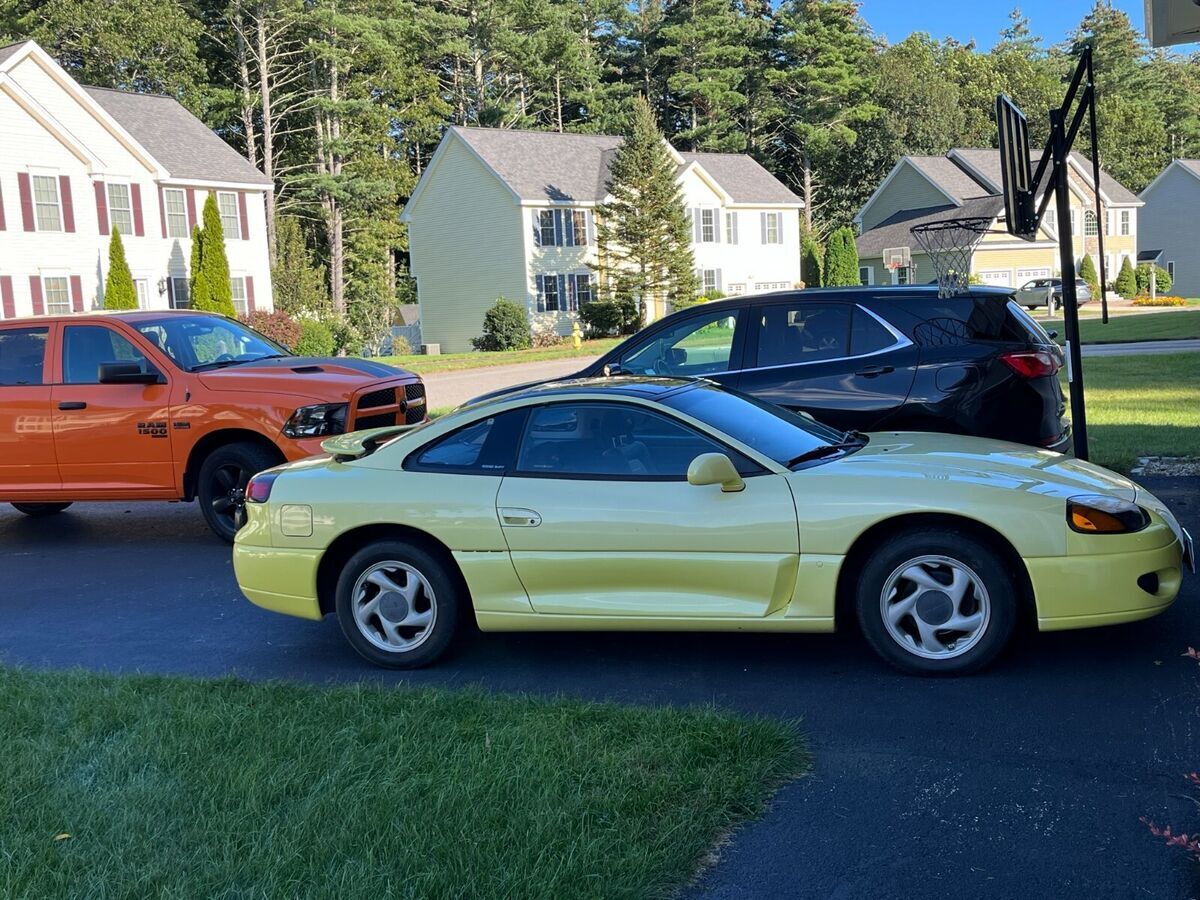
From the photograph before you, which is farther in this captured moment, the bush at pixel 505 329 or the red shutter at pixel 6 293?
the bush at pixel 505 329

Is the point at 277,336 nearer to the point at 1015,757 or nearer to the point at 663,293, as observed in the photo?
the point at 663,293

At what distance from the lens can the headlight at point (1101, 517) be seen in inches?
203

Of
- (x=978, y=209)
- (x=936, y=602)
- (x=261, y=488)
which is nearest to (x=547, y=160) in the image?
(x=978, y=209)

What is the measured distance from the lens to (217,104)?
2186 inches

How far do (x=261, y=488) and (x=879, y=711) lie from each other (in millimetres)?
3452

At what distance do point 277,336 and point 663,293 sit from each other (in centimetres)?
1869

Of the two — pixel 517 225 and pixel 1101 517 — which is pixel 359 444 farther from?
pixel 517 225

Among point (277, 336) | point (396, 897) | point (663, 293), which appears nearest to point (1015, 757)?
point (396, 897)

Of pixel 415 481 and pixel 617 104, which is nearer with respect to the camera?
pixel 415 481

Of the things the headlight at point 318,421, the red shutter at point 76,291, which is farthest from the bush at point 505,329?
the headlight at point 318,421

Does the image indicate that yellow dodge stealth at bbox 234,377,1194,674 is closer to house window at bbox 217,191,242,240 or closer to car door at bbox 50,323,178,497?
car door at bbox 50,323,178,497

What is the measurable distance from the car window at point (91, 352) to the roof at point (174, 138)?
107 ft

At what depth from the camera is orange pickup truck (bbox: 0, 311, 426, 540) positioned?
9.13 metres

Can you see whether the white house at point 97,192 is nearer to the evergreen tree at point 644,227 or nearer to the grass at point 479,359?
the grass at point 479,359
